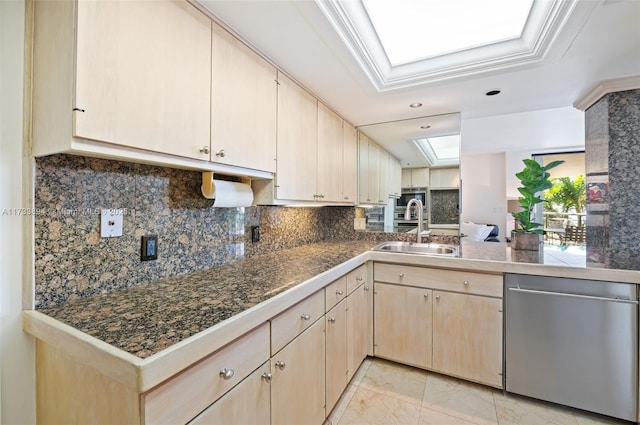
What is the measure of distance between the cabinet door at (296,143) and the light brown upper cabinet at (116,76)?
2.02 ft

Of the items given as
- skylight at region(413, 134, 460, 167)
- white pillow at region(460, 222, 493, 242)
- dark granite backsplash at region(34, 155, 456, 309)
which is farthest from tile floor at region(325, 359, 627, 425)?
white pillow at region(460, 222, 493, 242)

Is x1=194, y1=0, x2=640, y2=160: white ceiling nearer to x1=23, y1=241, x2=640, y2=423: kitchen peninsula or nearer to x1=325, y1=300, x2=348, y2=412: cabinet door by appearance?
x1=23, y1=241, x2=640, y2=423: kitchen peninsula

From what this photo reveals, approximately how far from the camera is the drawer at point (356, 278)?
73.7 inches

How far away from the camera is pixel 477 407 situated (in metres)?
1.77

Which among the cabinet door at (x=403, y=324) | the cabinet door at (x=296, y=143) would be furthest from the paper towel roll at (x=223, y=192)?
the cabinet door at (x=403, y=324)

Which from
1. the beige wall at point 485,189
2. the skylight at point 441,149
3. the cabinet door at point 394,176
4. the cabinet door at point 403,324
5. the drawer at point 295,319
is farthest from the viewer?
the beige wall at point 485,189

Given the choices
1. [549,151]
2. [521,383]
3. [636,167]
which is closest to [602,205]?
[636,167]

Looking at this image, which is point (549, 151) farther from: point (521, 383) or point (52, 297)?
point (52, 297)

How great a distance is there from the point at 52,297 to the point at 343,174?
2.05 metres

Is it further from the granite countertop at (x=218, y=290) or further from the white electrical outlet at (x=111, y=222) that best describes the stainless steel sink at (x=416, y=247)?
the white electrical outlet at (x=111, y=222)

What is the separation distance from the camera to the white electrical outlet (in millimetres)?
1113

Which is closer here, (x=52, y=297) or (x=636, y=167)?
(x=52, y=297)

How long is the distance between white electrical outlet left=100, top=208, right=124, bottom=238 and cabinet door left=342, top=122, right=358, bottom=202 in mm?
1736

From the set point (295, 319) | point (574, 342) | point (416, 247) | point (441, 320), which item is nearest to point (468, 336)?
point (441, 320)
